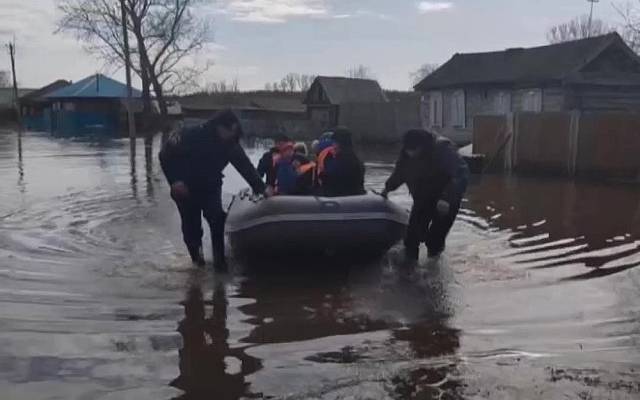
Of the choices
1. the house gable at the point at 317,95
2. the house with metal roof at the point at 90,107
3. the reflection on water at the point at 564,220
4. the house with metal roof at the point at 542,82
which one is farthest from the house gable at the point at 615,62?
the house with metal roof at the point at 90,107

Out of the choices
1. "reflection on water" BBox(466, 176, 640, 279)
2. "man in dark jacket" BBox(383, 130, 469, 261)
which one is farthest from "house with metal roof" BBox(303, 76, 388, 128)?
"man in dark jacket" BBox(383, 130, 469, 261)

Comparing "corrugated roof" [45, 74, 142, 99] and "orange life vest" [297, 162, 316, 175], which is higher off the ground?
"corrugated roof" [45, 74, 142, 99]

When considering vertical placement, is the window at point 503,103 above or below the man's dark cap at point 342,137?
above

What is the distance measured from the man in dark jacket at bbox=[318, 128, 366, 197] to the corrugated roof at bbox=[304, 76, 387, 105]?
1530 inches

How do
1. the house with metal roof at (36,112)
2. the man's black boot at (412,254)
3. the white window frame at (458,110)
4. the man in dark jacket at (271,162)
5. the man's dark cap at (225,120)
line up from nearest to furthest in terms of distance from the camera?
the man's dark cap at (225,120) → the man's black boot at (412,254) → the man in dark jacket at (271,162) → the white window frame at (458,110) → the house with metal roof at (36,112)

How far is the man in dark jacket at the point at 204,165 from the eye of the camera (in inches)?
313

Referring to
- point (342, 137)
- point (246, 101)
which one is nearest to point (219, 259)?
point (342, 137)

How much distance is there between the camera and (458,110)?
117 feet

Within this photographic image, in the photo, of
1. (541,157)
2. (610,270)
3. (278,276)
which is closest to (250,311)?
(278,276)

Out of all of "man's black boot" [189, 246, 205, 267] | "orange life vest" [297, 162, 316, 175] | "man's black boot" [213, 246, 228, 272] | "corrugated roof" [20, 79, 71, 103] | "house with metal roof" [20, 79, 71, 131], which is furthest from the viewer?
"corrugated roof" [20, 79, 71, 103]

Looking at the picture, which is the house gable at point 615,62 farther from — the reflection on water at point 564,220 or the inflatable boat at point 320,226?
the inflatable boat at point 320,226

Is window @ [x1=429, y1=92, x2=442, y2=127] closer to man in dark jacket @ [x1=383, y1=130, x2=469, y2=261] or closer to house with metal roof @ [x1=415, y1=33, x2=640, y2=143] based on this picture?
house with metal roof @ [x1=415, y1=33, x2=640, y2=143]

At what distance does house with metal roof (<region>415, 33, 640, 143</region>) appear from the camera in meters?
30.6

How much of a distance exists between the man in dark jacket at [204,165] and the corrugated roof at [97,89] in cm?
5224
